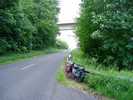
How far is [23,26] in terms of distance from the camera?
123 ft

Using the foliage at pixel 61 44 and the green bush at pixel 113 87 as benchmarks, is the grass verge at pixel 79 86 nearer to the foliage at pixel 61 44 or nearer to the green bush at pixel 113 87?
the green bush at pixel 113 87

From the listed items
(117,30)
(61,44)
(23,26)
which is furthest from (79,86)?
(61,44)

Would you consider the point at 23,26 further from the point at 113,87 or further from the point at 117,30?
the point at 113,87

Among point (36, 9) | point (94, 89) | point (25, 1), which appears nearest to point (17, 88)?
point (94, 89)

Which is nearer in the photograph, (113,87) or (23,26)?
(113,87)

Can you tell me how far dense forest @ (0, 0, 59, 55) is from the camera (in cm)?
3084

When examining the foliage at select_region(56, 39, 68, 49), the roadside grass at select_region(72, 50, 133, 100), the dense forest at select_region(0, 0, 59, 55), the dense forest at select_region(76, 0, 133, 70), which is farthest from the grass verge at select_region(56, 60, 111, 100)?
the foliage at select_region(56, 39, 68, 49)

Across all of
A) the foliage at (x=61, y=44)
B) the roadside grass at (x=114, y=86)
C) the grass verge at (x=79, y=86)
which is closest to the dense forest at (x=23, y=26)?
the grass verge at (x=79, y=86)

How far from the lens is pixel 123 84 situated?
31.3 ft

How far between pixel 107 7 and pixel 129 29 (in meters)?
2.01

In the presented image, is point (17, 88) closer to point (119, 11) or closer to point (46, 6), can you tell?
point (119, 11)

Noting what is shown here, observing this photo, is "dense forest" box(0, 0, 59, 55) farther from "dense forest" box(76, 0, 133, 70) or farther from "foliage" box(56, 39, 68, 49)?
"foliage" box(56, 39, 68, 49)

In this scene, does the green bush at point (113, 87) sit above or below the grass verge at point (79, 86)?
above

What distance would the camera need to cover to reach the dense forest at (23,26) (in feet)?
101
